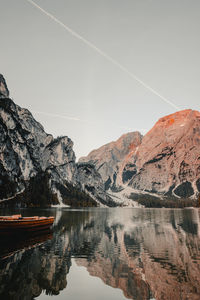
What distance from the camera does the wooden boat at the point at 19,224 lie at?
31.8m

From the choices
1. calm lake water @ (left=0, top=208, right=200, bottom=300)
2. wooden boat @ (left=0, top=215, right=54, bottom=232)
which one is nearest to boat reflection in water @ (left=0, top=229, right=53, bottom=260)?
calm lake water @ (left=0, top=208, right=200, bottom=300)

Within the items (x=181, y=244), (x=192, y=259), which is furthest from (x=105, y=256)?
(x=181, y=244)

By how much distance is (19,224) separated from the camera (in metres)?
34.3

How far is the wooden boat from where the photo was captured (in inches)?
1254

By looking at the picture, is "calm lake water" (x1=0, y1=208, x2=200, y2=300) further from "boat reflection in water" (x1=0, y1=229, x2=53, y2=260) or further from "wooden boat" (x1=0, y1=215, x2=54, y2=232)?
"wooden boat" (x1=0, y1=215, x2=54, y2=232)

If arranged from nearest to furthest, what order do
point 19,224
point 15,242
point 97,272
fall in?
point 97,272 → point 15,242 → point 19,224

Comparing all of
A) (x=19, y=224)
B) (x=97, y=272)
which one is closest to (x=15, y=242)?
(x=19, y=224)

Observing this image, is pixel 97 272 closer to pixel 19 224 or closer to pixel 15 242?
pixel 15 242

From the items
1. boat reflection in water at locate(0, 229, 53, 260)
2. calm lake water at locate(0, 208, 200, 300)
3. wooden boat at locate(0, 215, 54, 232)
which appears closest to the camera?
calm lake water at locate(0, 208, 200, 300)

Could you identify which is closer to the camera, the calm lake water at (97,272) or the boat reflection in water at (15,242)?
the calm lake water at (97,272)

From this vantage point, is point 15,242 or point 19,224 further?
point 19,224

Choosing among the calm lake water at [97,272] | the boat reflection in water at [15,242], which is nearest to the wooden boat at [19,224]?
the boat reflection in water at [15,242]

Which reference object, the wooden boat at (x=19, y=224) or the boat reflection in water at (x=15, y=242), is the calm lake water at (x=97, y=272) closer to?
the boat reflection in water at (x=15, y=242)

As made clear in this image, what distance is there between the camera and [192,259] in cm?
2352
